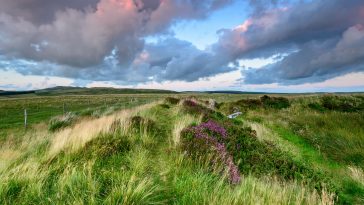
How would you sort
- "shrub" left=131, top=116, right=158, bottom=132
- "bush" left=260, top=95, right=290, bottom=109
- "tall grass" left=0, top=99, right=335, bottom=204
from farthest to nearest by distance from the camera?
"bush" left=260, top=95, right=290, bottom=109, "shrub" left=131, top=116, right=158, bottom=132, "tall grass" left=0, top=99, right=335, bottom=204

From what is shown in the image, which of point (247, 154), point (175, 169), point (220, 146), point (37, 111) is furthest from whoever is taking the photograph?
point (37, 111)

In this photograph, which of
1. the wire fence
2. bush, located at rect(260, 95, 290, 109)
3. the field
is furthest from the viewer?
bush, located at rect(260, 95, 290, 109)

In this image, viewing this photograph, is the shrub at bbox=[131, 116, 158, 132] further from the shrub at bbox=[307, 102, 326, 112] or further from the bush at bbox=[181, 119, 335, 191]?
the shrub at bbox=[307, 102, 326, 112]

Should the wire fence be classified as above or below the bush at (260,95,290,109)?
below

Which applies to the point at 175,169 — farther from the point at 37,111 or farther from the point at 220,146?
the point at 37,111

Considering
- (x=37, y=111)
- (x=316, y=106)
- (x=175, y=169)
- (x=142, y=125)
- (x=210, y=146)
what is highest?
(x=142, y=125)

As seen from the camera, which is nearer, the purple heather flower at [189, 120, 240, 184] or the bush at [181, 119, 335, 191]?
the purple heather flower at [189, 120, 240, 184]

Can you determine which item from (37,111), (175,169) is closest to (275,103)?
(175,169)

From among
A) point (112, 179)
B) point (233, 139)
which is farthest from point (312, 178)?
point (112, 179)

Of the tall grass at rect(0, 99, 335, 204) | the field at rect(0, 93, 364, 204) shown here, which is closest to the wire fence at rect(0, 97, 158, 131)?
Result: the field at rect(0, 93, 364, 204)

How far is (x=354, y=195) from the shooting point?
7180mm

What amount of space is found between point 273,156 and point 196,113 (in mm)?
7334

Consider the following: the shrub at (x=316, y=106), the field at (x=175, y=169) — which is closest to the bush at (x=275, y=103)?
the shrub at (x=316, y=106)

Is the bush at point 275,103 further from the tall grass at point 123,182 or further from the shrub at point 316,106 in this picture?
the tall grass at point 123,182
